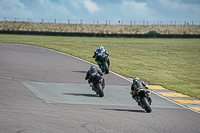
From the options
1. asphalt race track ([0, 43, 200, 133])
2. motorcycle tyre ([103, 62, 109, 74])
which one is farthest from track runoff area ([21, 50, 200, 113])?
motorcycle tyre ([103, 62, 109, 74])

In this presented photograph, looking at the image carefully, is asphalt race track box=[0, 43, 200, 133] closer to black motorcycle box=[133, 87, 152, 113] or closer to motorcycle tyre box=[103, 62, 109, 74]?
black motorcycle box=[133, 87, 152, 113]

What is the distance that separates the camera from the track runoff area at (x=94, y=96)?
37.6 ft

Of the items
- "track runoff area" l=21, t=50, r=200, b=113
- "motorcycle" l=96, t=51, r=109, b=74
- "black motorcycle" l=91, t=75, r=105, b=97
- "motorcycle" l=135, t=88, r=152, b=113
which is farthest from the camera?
"motorcycle" l=96, t=51, r=109, b=74

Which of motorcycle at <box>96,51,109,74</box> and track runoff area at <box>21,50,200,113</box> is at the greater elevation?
motorcycle at <box>96,51,109,74</box>

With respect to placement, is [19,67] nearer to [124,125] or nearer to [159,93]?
[159,93]

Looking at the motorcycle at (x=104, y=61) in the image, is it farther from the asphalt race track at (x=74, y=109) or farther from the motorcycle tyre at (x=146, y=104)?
the motorcycle tyre at (x=146, y=104)

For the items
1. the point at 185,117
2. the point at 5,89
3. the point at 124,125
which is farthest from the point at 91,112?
the point at 5,89

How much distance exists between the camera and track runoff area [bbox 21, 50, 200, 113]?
11.4 meters

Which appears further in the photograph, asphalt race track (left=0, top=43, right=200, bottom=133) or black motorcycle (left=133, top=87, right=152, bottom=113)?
black motorcycle (left=133, top=87, right=152, bottom=113)

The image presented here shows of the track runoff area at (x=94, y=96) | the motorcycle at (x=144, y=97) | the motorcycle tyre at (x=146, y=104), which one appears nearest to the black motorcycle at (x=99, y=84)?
the track runoff area at (x=94, y=96)

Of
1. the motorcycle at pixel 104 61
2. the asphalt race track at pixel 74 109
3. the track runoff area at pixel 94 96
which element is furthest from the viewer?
the motorcycle at pixel 104 61

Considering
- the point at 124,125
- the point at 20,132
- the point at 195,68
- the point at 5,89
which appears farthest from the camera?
the point at 195,68

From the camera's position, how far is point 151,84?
656 inches

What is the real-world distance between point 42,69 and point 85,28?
8072cm
